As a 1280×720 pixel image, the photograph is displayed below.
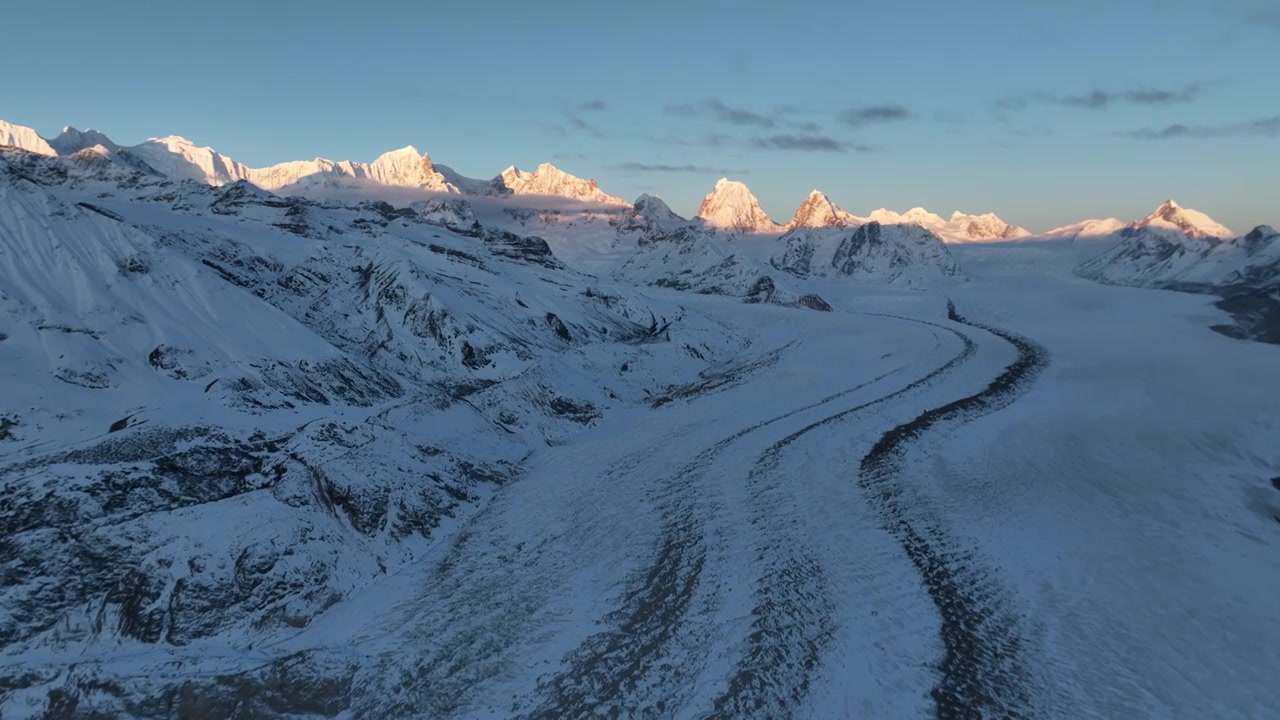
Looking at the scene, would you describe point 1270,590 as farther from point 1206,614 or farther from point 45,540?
point 45,540

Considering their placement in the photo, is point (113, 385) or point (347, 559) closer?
point (347, 559)

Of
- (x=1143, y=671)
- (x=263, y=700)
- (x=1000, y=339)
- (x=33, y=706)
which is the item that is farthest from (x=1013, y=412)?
(x=33, y=706)

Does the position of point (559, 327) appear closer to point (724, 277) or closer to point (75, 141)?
point (724, 277)

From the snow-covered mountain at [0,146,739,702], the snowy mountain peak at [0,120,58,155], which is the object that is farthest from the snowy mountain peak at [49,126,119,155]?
the snow-covered mountain at [0,146,739,702]

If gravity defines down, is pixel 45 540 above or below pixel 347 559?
above

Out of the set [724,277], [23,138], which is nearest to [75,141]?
[23,138]

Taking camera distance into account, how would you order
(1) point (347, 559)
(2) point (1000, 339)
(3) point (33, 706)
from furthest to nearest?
(2) point (1000, 339), (1) point (347, 559), (3) point (33, 706)
